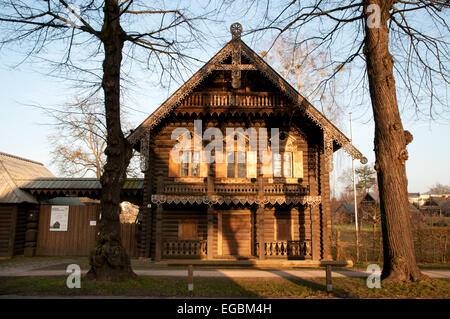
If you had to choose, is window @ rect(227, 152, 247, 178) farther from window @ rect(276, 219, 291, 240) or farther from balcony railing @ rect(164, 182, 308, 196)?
window @ rect(276, 219, 291, 240)

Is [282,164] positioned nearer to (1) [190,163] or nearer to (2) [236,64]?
(1) [190,163]

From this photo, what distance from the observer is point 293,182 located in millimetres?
18609

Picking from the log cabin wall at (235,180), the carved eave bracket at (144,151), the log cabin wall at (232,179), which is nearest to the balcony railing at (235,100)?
the log cabin wall at (232,179)

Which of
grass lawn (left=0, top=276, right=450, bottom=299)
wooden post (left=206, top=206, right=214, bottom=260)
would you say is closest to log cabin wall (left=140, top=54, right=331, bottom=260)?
wooden post (left=206, top=206, right=214, bottom=260)

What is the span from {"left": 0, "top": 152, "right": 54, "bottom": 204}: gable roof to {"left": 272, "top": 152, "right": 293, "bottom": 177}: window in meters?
14.7

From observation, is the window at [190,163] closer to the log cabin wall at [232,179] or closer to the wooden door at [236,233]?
the log cabin wall at [232,179]

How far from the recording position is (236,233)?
18.7 m

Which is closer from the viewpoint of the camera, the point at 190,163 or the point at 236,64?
the point at 236,64

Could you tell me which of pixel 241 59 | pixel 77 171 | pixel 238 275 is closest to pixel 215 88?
pixel 241 59

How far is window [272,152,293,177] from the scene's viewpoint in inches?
744

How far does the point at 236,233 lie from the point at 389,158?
413 inches

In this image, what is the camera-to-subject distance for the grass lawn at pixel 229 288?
29.8 feet

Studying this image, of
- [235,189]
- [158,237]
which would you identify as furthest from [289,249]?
[158,237]
